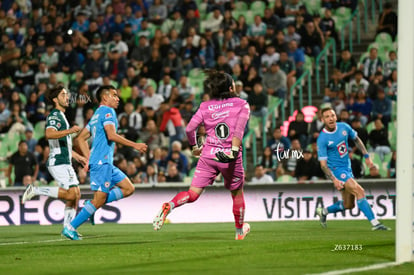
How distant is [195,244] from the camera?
37.4ft

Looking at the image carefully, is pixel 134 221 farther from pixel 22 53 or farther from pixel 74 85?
pixel 22 53

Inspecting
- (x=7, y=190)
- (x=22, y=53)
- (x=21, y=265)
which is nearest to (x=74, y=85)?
(x=22, y=53)

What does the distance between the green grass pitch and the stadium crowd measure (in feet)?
21.0

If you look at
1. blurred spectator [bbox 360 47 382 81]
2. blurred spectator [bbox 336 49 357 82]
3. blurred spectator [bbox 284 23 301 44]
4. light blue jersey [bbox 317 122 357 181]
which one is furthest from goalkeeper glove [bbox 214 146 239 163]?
blurred spectator [bbox 284 23 301 44]

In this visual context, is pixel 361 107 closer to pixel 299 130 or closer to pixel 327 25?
pixel 299 130

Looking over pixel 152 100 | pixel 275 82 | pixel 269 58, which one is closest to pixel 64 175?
pixel 152 100

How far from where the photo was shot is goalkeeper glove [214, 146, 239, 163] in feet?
35.9

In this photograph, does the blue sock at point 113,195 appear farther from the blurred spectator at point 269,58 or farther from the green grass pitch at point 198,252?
the blurred spectator at point 269,58

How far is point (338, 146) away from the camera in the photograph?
14.9m

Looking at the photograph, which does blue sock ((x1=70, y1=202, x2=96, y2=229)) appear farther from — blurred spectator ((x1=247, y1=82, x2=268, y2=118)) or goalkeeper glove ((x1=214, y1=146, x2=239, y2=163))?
blurred spectator ((x1=247, y1=82, x2=268, y2=118))

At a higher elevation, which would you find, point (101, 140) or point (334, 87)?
point (334, 87)

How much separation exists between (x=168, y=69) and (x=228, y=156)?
1306cm

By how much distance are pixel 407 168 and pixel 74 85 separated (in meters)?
16.7

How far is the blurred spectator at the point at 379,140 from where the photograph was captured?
64.7 feet
